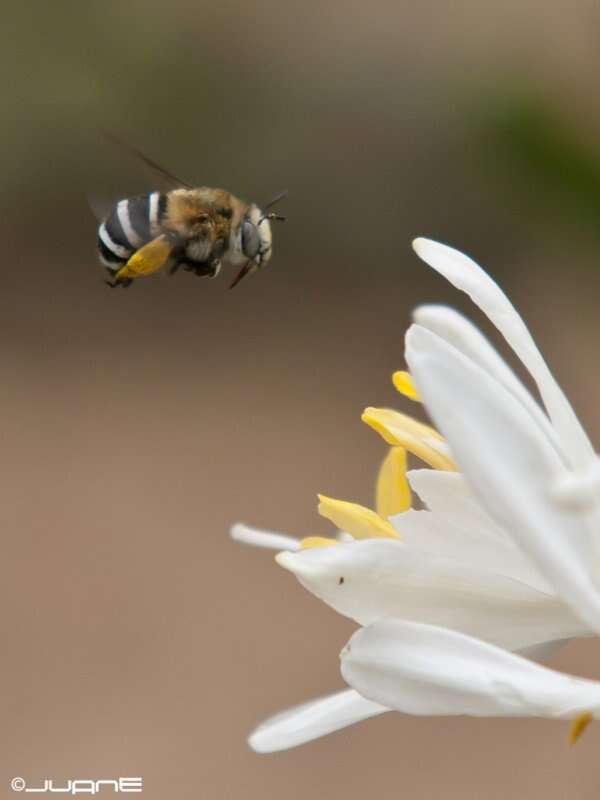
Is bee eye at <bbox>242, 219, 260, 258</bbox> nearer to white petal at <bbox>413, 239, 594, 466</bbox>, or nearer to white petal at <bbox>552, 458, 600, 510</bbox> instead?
white petal at <bbox>413, 239, 594, 466</bbox>

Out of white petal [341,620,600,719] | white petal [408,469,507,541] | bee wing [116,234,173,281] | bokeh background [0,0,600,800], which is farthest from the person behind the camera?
bokeh background [0,0,600,800]

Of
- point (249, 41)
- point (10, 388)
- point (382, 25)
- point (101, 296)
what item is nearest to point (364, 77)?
point (382, 25)

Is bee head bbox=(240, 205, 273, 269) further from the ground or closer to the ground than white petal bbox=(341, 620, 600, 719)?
further from the ground

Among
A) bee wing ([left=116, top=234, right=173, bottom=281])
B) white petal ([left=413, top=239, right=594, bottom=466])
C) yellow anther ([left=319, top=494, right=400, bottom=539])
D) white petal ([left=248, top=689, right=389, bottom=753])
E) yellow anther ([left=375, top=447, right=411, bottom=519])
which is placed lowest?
white petal ([left=248, top=689, right=389, bottom=753])

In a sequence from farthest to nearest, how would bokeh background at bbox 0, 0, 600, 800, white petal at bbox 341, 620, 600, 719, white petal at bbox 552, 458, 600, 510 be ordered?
1. bokeh background at bbox 0, 0, 600, 800
2. white petal at bbox 341, 620, 600, 719
3. white petal at bbox 552, 458, 600, 510

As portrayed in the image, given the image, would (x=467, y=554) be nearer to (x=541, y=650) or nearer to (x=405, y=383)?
(x=541, y=650)

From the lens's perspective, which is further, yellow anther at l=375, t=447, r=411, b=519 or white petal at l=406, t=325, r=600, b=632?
yellow anther at l=375, t=447, r=411, b=519

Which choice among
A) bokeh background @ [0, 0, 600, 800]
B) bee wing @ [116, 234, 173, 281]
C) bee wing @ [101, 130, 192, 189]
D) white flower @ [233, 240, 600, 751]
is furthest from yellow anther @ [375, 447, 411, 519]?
bokeh background @ [0, 0, 600, 800]

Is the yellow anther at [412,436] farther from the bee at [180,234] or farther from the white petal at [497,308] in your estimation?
the bee at [180,234]
